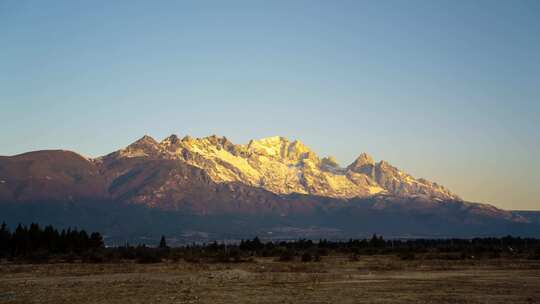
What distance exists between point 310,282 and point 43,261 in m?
54.7

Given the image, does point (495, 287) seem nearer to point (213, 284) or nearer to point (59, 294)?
point (213, 284)

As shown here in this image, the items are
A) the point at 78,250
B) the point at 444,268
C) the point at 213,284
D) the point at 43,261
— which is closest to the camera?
the point at 213,284

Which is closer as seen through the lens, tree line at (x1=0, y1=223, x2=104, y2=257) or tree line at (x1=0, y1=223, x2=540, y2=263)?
tree line at (x1=0, y1=223, x2=540, y2=263)

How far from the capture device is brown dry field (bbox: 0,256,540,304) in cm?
4591

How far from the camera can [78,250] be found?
13312cm

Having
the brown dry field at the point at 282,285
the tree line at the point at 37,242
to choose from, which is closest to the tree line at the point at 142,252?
the tree line at the point at 37,242

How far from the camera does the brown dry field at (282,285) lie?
4591 cm

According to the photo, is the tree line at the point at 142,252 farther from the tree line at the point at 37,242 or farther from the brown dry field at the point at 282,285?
→ the brown dry field at the point at 282,285

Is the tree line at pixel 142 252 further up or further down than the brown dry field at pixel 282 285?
further up

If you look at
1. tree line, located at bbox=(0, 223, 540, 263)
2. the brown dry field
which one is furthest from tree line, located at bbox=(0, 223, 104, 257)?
the brown dry field

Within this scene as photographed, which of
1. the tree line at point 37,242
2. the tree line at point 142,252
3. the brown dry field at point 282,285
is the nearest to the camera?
the brown dry field at point 282,285

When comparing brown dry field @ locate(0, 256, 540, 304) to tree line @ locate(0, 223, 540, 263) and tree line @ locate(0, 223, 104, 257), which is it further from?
tree line @ locate(0, 223, 104, 257)

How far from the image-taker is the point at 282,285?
56.4m

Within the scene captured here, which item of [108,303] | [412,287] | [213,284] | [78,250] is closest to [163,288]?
[213,284]
